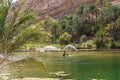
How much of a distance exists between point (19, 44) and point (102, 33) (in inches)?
2907

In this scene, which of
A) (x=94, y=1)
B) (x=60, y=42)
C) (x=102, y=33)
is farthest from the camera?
(x=94, y=1)

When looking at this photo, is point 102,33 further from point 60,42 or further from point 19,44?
point 19,44

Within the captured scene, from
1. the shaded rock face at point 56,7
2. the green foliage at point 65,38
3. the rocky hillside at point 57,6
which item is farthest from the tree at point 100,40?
the shaded rock face at point 56,7

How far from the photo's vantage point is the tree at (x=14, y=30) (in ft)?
60.3

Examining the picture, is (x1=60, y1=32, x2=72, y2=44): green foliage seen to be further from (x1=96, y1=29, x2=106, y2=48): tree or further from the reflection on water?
the reflection on water

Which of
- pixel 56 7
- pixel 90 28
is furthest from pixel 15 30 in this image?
pixel 56 7

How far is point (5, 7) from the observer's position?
18297 millimetres

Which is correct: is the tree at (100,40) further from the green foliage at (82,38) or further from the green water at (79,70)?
the green water at (79,70)

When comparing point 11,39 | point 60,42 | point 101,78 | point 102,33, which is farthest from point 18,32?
point 60,42

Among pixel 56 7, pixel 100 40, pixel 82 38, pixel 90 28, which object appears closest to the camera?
pixel 100 40

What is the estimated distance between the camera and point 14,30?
749 inches

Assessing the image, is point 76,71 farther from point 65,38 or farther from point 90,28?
point 90,28

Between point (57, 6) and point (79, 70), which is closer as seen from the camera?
point (79, 70)

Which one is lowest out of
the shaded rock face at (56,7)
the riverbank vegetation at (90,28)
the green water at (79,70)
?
the green water at (79,70)
